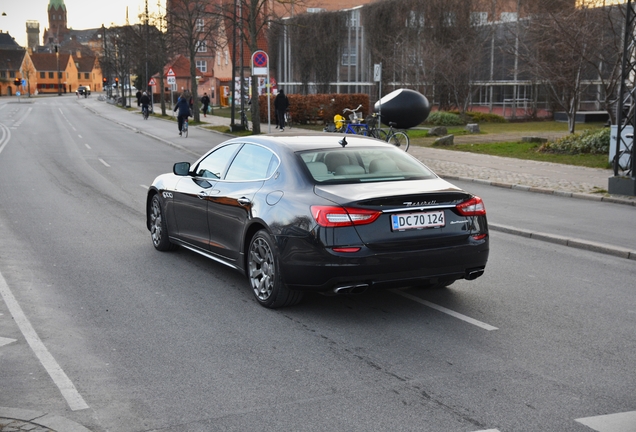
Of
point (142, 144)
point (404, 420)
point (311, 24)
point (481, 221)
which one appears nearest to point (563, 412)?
point (404, 420)

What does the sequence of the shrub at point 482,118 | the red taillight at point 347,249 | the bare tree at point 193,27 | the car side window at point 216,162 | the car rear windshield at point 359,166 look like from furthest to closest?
the bare tree at point 193,27 → the shrub at point 482,118 → the car side window at point 216,162 → the car rear windshield at point 359,166 → the red taillight at point 347,249

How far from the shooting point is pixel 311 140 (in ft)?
A: 25.8

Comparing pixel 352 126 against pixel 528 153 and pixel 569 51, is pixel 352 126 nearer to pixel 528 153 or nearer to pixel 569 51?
pixel 528 153

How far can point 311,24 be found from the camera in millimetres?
62312

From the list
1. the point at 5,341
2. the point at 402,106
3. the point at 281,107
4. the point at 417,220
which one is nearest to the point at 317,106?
the point at 281,107

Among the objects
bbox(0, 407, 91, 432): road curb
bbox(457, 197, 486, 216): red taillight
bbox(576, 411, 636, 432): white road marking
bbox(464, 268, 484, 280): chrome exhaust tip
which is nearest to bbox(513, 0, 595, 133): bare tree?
bbox(457, 197, 486, 216): red taillight

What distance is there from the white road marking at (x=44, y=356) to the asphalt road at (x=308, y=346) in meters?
0.02

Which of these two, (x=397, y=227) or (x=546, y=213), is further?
(x=546, y=213)

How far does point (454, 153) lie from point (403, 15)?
2880 cm

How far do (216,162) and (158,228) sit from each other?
1680 mm

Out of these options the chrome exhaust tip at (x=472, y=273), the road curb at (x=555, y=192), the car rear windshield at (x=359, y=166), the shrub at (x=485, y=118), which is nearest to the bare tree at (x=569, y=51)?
the shrub at (x=485, y=118)

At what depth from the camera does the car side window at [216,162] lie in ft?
27.5

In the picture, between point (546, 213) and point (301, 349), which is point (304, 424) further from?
point (546, 213)

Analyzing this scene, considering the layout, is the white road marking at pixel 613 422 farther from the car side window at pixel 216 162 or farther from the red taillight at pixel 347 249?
the car side window at pixel 216 162
